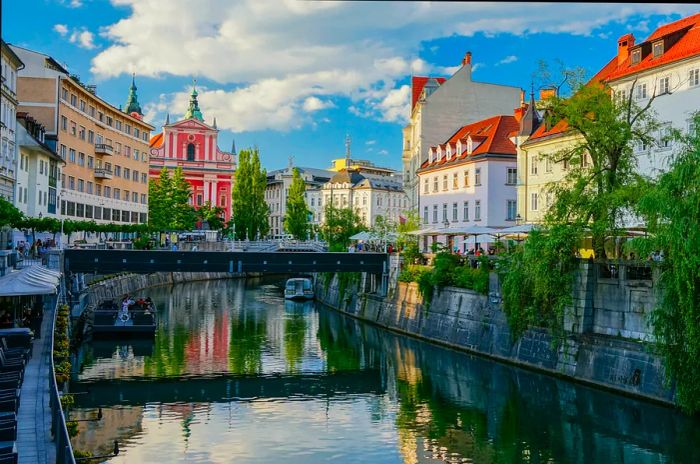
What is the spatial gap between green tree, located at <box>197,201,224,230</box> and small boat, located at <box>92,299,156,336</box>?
7042cm

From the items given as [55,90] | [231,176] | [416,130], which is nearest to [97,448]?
[55,90]

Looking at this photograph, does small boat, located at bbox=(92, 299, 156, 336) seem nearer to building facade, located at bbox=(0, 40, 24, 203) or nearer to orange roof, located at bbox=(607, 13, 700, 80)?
building facade, located at bbox=(0, 40, 24, 203)

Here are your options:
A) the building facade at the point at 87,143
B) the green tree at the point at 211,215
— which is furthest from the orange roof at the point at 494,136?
the green tree at the point at 211,215

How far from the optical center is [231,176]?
5012 inches

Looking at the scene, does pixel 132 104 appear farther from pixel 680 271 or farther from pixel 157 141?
pixel 680 271

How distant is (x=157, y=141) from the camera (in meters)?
133

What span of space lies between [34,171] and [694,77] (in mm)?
44562

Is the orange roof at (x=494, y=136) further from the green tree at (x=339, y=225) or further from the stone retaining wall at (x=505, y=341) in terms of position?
the green tree at (x=339, y=225)

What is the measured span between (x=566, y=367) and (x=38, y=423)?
2193 centimetres

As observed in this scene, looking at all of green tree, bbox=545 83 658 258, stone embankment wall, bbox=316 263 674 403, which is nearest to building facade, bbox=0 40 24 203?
stone embankment wall, bbox=316 263 674 403

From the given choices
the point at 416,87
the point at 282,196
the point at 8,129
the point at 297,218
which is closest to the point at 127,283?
the point at 297,218

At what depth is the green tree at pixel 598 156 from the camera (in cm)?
3153

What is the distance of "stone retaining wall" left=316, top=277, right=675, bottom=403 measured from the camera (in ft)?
91.9

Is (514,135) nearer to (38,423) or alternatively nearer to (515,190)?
(515,190)
